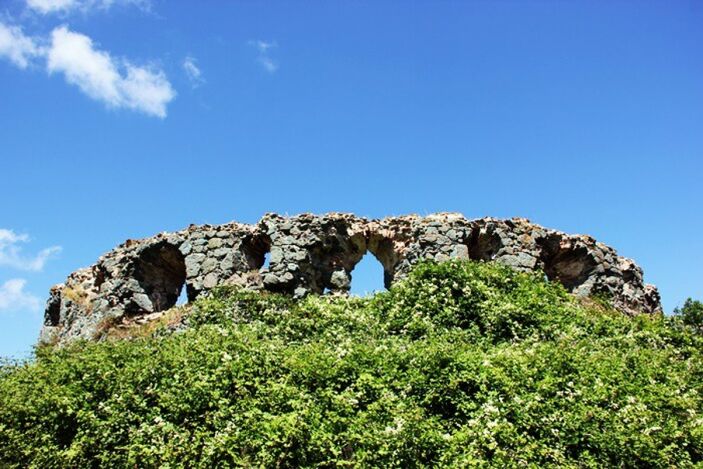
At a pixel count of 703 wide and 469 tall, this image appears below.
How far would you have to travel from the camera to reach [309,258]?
21.5 meters

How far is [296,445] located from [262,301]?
10813 millimetres

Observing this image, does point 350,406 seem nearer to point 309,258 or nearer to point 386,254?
point 309,258

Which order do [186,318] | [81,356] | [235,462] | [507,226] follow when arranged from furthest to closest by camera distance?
1. [507,226]
2. [186,318]
3. [81,356]
4. [235,462]

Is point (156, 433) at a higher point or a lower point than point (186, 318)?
lower

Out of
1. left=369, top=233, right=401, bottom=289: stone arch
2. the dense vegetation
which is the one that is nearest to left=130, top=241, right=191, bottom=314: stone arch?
left=369, top=233, right=401, bottom=289: stone arch

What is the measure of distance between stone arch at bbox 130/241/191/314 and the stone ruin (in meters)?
0.04

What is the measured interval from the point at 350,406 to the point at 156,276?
58.8 ft

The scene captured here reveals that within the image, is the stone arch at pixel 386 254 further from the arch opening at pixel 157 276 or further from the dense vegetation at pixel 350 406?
the dense vegetation at pixel 350 406

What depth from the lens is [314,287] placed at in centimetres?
2167

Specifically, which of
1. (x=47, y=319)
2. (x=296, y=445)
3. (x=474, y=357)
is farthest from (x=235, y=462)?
(x=47, y=319)

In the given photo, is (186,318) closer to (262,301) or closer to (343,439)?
(262,301)

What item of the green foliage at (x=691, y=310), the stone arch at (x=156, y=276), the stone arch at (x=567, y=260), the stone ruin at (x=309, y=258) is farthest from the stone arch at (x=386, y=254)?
the green foliage at (x=691, y=310)

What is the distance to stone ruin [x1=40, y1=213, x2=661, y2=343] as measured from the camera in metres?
21.6

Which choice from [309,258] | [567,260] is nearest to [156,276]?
[309,258]
